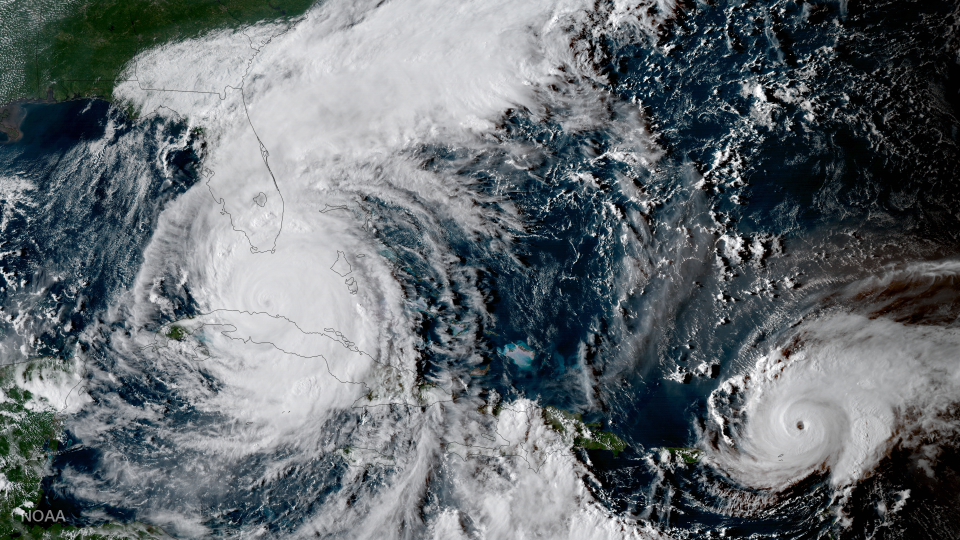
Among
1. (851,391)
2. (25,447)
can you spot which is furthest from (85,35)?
(851,391)

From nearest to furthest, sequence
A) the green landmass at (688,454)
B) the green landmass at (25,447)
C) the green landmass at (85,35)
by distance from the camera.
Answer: the green landmass at (688,454), the green landmass at (25,447), the green landmass at (85,35)

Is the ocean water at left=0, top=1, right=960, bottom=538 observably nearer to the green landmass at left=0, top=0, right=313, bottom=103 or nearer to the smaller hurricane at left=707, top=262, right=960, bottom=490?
the smaller hurricane at left=707, top=262, right=960, bottom=490

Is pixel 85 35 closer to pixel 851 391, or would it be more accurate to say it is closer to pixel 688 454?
pixel 688 454

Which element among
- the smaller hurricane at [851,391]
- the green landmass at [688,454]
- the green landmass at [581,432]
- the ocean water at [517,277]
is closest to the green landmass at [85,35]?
the ocean water at [517,277]

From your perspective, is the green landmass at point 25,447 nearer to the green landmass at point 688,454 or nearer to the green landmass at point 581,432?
the green landmass at point 581,432

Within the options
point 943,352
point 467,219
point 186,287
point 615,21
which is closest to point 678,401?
point 943,352

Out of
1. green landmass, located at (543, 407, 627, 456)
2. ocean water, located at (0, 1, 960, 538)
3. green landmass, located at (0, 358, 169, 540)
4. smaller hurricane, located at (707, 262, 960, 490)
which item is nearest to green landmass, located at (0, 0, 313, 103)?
ocean water, located at (0, 1, 960, 538)

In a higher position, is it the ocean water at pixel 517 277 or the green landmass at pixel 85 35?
the green landmass at pixel 85 35
